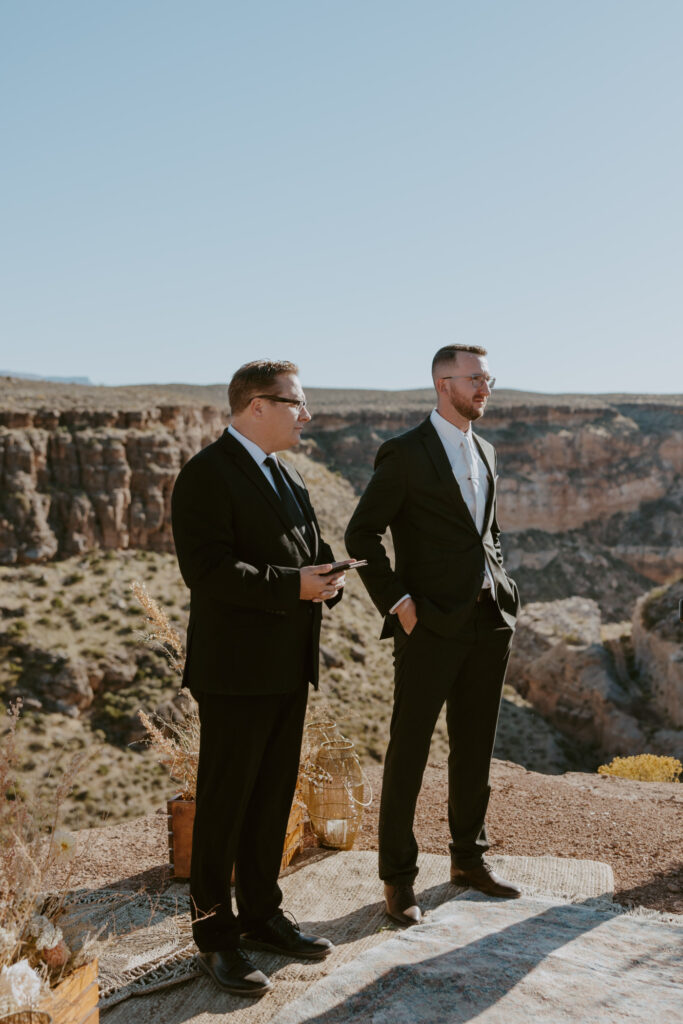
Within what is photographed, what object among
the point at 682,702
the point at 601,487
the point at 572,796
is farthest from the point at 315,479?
the point at 572,796

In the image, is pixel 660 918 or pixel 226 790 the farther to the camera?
pixel 660 918

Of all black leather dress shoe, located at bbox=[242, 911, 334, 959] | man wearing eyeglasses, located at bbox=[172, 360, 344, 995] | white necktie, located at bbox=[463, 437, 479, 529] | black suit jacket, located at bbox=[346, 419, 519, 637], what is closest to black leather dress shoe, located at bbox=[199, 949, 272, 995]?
man wearing eyeglasses, located at bbox=[172, 360, 344, 995]

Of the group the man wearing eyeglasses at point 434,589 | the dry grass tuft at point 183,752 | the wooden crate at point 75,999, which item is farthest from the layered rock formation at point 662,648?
the wooden crate at point 75,999

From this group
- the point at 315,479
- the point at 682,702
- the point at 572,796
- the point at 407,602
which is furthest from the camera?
the point at 315,479

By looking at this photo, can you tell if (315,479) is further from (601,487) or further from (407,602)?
(407,602)

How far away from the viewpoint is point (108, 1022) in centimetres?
286

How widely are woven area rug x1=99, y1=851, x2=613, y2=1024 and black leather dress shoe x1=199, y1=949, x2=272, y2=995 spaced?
4 centimetres

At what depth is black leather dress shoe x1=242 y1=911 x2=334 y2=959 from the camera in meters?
3.14

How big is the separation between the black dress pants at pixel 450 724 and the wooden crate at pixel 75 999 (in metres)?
1.41

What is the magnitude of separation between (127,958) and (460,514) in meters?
2.10

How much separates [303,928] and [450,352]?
2472mm

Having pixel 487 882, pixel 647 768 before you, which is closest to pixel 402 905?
pixel 487 882

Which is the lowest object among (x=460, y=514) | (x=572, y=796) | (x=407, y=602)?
(x=572, y=796)

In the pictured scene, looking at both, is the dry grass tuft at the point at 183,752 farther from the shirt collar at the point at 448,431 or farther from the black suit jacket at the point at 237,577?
the shirt collar at the point at 448,431
